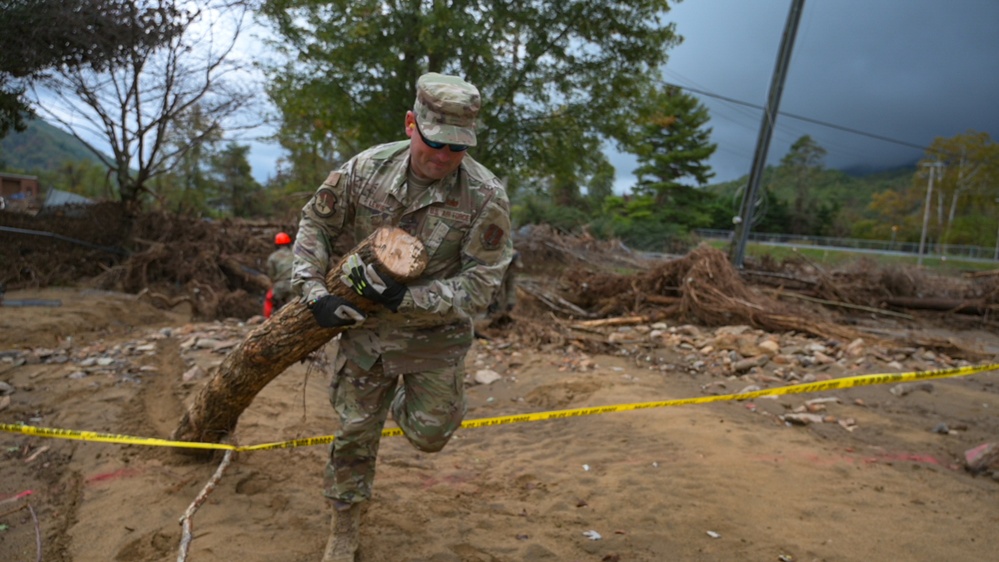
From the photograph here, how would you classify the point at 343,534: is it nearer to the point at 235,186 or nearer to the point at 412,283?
the point at 412,283

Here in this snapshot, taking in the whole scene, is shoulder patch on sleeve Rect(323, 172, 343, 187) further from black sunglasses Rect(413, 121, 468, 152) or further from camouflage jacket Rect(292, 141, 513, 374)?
black sunglasses Rect(413, 121, 468, 152)

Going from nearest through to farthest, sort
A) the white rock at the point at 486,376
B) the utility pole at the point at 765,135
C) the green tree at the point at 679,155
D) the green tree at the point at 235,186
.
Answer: the white rock at the point at 486,376, the utility pole at the point at 765,135, the green tree at the point at 235,186, the green tree at the point at 679,155

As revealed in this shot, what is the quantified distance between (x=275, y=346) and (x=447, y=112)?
1.41 m

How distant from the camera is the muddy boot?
8.46 feet

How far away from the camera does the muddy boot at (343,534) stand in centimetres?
258

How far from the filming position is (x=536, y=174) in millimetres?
11047

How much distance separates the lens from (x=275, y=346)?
2885 millimetres

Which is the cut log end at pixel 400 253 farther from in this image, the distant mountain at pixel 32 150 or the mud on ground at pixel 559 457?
the distant mountain at pixel 32 150

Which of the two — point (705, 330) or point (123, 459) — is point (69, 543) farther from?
point (705, 330)

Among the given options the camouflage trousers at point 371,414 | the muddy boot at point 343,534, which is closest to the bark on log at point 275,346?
the camouflage trousers at point 371,414

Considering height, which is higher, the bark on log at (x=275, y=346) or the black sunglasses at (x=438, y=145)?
the black sunglasses at (x=438, y=145)

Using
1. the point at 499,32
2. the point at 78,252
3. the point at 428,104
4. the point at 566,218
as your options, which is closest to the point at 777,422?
the point at 428,104

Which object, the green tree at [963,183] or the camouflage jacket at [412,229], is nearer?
the camouflage jacket at [412,229]

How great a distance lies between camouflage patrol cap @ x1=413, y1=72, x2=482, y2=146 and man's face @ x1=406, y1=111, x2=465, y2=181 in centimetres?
7
